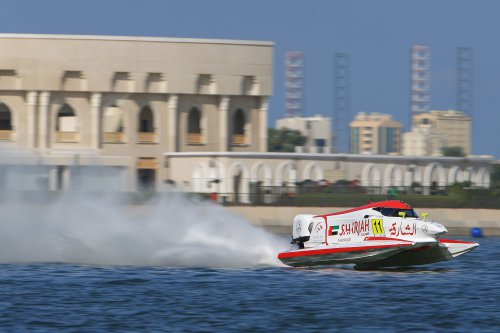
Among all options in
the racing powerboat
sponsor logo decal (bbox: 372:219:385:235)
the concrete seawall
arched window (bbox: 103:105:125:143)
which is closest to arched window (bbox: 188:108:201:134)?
arched window (bbox: 103:105:125:143)

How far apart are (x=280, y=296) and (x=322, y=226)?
194 inches

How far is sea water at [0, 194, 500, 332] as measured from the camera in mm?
22203

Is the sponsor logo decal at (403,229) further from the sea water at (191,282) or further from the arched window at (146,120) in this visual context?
the arched window at (146,120)

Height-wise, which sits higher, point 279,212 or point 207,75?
point 207,75

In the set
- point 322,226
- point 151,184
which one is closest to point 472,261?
point 322,226

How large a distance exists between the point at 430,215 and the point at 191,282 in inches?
1133

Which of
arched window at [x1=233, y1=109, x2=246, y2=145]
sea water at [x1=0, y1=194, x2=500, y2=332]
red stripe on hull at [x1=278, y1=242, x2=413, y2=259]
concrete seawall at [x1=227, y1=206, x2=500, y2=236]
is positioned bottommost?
concrete seawall at [x1=227, y1=206, x2=500, y2=236]

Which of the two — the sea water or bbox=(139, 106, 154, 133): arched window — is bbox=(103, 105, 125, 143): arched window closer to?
bbox=(139, 106, 154, 133): arched window

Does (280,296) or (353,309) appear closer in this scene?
(353,309)

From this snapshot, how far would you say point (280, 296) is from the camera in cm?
2522

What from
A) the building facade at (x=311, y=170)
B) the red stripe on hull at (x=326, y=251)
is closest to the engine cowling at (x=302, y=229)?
the red stripe on hull at (x=326, y=251)

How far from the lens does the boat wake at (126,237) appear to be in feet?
104

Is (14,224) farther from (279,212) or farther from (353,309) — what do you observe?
(279,212)

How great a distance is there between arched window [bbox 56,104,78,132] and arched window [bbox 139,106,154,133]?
4.45m
